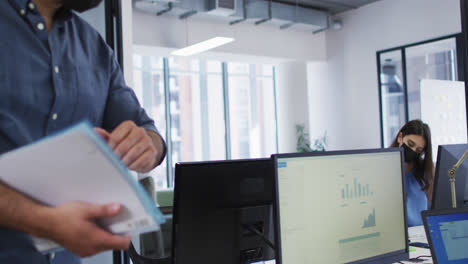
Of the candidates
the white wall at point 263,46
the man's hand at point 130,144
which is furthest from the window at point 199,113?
the man's hand at point 130,144

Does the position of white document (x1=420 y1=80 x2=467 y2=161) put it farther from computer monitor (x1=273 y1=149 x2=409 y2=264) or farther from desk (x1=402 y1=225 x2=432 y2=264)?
computer monitor (x1=273 y1=149 x2=409 y2=264)

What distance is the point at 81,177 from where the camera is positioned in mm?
602

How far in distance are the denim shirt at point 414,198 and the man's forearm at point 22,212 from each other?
284cm

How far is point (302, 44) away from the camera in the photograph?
26.3 feet

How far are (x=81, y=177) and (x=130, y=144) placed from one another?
13cm

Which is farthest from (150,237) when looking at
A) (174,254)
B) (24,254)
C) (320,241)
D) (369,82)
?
(369,82)

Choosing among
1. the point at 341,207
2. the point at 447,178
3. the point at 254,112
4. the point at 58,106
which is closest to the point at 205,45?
the point at 447,178

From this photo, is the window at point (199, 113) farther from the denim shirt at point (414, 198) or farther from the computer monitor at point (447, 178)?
the computer monitor at point (447, 178)

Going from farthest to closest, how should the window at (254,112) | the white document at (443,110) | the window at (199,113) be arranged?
the window at (254,112), the window at (199,113), the white document at (443,110)

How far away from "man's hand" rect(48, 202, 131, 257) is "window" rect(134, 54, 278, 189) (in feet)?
23.9

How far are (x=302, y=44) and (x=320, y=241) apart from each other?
7.01 metres

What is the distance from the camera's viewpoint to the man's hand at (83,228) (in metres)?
0.60

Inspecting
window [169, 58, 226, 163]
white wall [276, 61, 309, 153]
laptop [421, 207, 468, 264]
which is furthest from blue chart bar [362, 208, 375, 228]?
window [169, 58, 226, 163]

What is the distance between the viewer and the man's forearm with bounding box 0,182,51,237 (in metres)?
0.63
